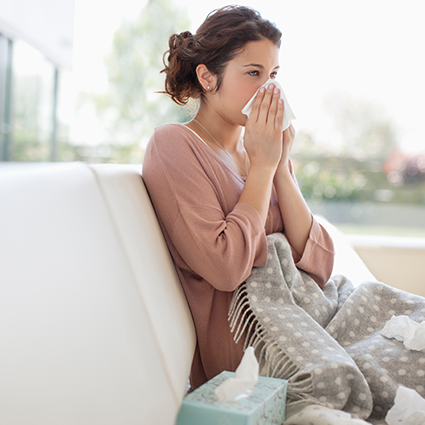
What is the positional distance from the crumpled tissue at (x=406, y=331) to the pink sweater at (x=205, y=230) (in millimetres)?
269

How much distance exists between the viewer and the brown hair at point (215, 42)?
4.01ft

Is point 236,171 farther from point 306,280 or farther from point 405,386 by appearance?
point 405,386

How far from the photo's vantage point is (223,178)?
1.16 meters

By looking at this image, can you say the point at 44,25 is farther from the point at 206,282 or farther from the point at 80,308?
the point at 80,308

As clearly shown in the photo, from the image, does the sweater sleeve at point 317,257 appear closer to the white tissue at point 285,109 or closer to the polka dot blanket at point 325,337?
the polka dot blanket at point 325,337

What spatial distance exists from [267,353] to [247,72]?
727 mm

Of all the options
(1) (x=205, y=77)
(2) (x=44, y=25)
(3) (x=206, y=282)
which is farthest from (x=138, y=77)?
(3) (x=206, y=282)

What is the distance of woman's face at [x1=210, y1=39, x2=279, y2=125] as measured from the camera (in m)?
1.22

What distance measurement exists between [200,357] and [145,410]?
50 centimetres

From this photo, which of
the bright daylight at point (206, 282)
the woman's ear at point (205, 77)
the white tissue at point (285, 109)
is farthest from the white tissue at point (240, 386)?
the woman's ear at point (205, 77)

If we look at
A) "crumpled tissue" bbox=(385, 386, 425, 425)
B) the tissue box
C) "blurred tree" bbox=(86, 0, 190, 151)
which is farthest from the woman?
"blurred tree" bbox=(86, 0, 190, 151)

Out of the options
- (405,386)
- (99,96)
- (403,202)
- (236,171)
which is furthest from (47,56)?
(405,386)

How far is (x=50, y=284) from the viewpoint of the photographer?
0.53 metres

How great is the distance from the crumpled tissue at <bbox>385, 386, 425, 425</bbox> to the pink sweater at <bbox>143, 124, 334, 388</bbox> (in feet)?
1.20
